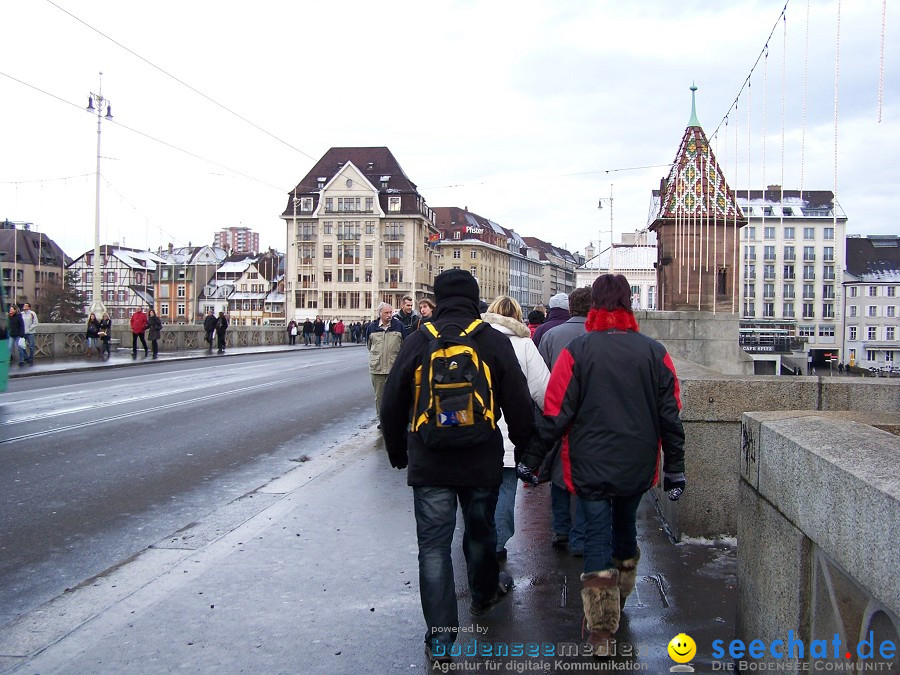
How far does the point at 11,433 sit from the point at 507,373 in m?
9.95

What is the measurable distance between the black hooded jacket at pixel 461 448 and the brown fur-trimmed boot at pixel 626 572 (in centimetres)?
89

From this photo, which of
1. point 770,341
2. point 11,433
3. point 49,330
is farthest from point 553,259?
point 11,433

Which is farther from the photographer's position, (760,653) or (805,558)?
(760,653)

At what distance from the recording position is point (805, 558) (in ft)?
9.87

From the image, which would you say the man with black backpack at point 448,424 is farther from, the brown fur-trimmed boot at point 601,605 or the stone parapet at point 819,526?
the stone parapet at point 819,526

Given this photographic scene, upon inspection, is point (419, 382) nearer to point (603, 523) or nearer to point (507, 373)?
point (507, 373)

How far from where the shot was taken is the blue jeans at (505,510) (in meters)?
5.60

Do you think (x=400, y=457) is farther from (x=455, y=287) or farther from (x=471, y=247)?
(x=471, y=247)

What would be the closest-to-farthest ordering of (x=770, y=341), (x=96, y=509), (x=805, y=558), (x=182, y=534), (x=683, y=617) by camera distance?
(x=805, y=558) < (x=683, y=617) < (x=182, y=534) < (x=96, y=509) < (x=770, y=341)

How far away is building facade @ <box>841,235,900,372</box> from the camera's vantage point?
97.4m

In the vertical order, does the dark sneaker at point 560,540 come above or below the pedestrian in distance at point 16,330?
below

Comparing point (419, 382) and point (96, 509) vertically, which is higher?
point (419, 382)

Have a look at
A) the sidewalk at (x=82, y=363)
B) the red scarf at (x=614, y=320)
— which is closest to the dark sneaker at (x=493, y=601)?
the red scarf at (x=614, y=320)

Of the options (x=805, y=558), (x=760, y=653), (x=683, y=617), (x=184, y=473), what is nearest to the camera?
(x=805, y=558)
